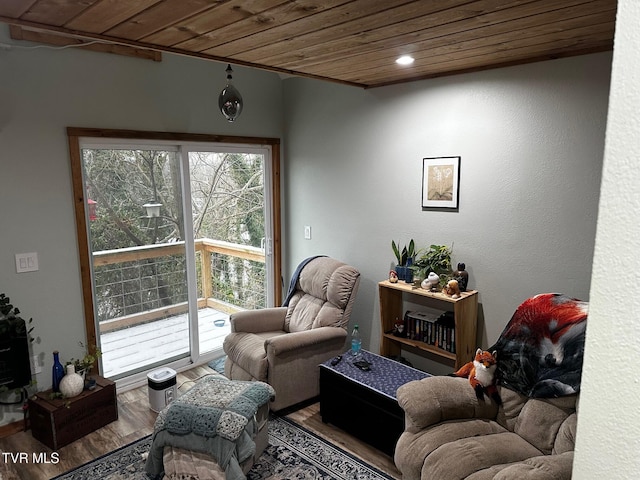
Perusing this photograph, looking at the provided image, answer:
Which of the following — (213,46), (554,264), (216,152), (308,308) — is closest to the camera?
(213,46)

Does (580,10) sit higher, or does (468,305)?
(580,10)

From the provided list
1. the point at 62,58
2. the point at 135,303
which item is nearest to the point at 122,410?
the point at 135,303

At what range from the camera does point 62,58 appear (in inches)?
121

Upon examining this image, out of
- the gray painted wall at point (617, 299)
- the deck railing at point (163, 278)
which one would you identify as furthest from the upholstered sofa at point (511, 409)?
the deck railing at point (163, 278)

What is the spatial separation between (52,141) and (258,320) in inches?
77.1

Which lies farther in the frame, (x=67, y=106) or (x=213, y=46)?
(x=67, y=106)

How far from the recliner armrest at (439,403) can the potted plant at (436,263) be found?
967 millimetres

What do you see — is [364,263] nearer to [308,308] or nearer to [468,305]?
[308,308]

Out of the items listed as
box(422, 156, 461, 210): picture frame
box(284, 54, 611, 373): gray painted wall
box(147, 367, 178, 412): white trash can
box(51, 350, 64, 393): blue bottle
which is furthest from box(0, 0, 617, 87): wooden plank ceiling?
box(147, 367, 178, 412): white trash can

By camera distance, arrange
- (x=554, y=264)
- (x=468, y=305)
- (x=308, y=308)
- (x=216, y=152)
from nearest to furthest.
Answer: (x=554, y=264), (x=468, y=305), (x=308, y=308), (x=216, y=152)

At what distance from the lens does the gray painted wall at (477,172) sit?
8.68ft

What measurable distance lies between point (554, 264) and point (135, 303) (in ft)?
10.2

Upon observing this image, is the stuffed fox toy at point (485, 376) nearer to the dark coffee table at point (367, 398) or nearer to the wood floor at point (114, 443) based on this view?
the dark coffee table at point (367, 398)

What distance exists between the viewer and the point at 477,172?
10.0 feet
